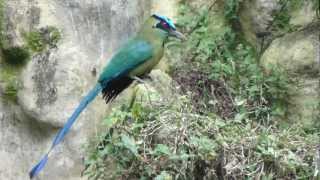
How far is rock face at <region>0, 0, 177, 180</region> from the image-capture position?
16.8ft

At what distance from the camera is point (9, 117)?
5.12m

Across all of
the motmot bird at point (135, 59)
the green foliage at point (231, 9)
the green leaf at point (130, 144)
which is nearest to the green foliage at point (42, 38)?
the motmot bird at point (135, 59)

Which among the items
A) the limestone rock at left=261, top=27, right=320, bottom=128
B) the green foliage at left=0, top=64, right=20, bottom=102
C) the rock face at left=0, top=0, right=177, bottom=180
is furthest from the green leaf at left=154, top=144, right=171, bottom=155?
the green foliage at left=0, top=64, right=20, bottom=102

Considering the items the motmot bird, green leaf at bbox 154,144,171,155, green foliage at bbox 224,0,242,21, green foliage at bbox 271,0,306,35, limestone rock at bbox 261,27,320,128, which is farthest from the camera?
green foliage at bbox 224,0,242,21

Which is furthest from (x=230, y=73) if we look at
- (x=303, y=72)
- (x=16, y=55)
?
(x=16, y=55)

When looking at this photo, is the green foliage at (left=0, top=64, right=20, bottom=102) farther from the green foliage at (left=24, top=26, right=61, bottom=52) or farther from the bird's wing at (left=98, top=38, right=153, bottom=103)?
the bird's wing at (left=98, top=38, right=153, bottom=103)

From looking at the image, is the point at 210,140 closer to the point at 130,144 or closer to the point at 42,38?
the point at 130,144

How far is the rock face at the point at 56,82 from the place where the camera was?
5117 mm

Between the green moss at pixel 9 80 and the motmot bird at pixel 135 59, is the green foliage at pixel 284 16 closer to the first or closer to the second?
the motmot bird at pixel 135 59

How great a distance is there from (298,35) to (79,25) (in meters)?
1.58

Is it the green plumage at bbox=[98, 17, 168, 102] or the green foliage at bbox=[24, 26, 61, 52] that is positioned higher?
the green foliage at bbox=[24, 26, 61, 52]

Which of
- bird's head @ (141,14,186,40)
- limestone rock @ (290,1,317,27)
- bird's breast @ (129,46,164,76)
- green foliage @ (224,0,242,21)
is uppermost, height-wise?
green foliage @ (224,0,242,21)

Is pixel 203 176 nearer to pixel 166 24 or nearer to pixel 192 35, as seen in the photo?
pixel 166 24

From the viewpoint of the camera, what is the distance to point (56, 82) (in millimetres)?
5168
